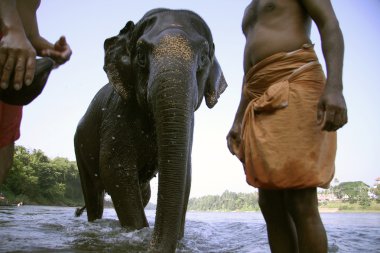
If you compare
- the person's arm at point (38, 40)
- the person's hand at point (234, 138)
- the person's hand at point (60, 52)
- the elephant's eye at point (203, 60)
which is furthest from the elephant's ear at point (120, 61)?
the person's hand at point (60, 52)

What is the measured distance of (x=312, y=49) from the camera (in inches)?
104

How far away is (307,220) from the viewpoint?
7.64ft

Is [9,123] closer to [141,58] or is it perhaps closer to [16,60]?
[16,60]

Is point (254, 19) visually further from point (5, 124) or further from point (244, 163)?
point (5, 124)

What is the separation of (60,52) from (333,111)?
1.61 meters

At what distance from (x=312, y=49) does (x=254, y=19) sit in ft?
1.64

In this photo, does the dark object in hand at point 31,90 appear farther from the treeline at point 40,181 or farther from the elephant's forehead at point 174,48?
the treeline at point 40,181

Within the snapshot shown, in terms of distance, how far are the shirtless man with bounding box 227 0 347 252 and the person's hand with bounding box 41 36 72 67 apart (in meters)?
1.16

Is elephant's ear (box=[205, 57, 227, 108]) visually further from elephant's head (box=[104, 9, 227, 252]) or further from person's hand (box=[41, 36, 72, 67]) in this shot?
person's hand (box=[41, 36, 72, 67])

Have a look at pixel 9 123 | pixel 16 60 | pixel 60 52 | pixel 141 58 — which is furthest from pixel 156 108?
pixel 16 60

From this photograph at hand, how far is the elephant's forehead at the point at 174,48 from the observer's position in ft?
11.2

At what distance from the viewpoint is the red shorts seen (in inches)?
100

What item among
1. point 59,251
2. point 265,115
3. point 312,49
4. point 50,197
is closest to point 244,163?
point 265,115

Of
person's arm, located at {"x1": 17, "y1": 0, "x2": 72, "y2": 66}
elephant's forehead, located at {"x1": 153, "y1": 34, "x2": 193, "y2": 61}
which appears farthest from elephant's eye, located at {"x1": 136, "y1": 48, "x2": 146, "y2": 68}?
person's arm, located at {"x1": 17, "y1": 0, "x2": 72, "y2": 66}
